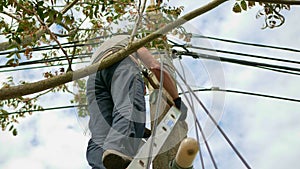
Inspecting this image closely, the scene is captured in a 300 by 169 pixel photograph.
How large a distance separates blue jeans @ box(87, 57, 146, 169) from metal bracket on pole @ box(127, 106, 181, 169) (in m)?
0.10

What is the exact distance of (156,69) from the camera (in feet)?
5.99

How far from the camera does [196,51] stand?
178 cm

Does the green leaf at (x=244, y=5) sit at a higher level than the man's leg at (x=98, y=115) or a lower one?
higher

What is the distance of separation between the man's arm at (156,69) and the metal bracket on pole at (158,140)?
100mm

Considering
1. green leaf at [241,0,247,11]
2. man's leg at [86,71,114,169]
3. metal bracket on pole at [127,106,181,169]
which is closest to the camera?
metal bracket on pole at [127,106,181,169]

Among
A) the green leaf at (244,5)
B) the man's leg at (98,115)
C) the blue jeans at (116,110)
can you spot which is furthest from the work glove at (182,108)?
the green leaf at (244,5)

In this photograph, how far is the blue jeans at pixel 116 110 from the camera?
67.2 inches

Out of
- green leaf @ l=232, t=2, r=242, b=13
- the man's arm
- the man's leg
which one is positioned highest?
green leaf @ l=232, t=2, r=242, b=13

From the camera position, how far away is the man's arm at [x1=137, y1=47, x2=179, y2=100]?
5.86ft

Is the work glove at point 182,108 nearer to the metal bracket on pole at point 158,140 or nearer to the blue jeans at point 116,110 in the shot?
the metal bracket on pole at point 158,140

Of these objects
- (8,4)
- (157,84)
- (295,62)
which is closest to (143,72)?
(157,84)

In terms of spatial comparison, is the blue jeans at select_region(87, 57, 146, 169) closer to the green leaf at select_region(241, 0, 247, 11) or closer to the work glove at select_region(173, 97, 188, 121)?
the work glove at select_region(173, 97, 188, 121)

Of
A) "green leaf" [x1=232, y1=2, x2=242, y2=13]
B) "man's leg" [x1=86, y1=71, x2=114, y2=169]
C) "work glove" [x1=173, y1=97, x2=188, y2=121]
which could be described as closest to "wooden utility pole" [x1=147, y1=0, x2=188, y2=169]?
"work glove" [x1=173, y1=97, x2=188, y2=121]

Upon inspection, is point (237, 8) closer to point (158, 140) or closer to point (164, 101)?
point (164, 101)
